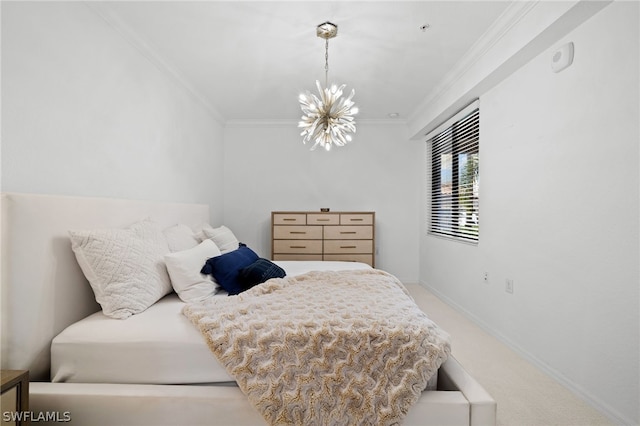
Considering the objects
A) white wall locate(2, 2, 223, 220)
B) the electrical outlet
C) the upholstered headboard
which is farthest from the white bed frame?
the electrical outlet

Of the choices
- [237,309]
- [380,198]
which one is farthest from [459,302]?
[237,309]

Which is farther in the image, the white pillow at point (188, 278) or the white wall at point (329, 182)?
the white wall at point (329, 182)

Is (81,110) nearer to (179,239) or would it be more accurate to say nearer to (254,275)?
(179,239)

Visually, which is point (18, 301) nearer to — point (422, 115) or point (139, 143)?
point (139, 143)

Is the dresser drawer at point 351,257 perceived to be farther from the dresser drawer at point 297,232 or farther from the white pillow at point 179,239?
the white pillow at point 179,239

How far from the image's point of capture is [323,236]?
4.93 metres

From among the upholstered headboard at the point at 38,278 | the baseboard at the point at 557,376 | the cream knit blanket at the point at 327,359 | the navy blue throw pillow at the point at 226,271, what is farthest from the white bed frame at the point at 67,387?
the baseboard at the point at 557,376

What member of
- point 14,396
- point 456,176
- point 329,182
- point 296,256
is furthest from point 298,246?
point 14,396

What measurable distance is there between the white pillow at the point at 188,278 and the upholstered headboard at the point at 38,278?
1.50ft

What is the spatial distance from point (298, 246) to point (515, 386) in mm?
3209

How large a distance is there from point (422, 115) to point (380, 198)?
4.64ft

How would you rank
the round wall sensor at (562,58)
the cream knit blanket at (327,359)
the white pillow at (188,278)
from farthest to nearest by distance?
the round wall sensor at (562,58), the white pillow at (188,278), the cream knit blanket at (327,359)

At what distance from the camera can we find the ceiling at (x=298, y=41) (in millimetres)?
2402

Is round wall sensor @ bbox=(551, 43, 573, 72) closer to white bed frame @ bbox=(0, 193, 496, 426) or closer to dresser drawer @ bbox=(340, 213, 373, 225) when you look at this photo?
white bed frame @ bbox=(0, 193, 496, 426)
